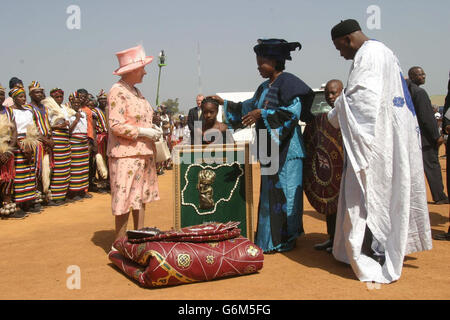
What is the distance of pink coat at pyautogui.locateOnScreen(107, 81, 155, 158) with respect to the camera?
4562 mm

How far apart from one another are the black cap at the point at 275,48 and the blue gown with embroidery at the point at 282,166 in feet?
0.77

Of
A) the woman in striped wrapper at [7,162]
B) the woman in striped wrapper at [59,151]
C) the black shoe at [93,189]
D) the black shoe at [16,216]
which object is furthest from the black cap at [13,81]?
the black shoe at [93,189]

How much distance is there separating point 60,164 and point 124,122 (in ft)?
15.0

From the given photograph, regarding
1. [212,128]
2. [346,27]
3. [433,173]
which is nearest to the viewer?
[346,27]

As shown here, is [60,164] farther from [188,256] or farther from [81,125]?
[188,256]

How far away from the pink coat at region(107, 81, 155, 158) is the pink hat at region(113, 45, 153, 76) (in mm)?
194

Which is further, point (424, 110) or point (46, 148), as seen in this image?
point (46, 148)

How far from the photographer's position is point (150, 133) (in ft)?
15.4

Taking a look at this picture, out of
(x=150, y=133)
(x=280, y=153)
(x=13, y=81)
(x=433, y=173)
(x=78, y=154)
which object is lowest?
(x=433, y=173)

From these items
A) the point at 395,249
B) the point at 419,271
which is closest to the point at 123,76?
the point at 395,249

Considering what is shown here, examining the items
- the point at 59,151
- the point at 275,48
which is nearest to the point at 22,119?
the point at 59,151

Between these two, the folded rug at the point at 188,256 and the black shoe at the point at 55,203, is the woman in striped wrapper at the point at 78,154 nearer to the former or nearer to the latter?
the black shoe at the point at 55,203

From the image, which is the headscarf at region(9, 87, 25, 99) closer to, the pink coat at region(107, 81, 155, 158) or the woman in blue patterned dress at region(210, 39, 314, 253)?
the pink coat at region(107, 81, 155, 158)

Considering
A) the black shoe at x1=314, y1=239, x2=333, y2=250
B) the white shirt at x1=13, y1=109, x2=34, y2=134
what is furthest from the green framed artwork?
the white shirt at x1=13, y1=109, x2=34, y2=134
